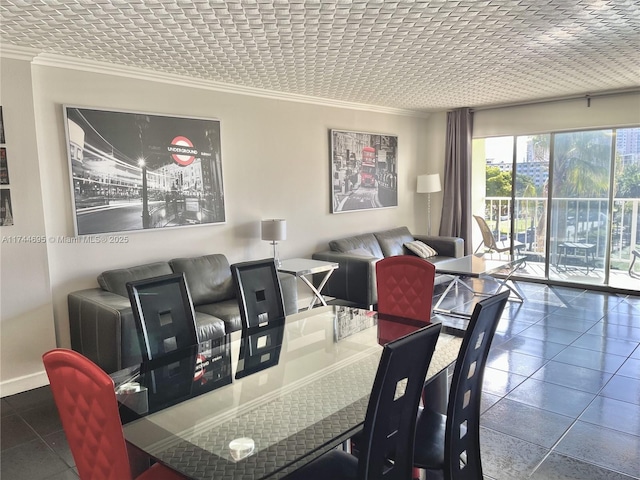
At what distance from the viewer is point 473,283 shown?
22.2 feet

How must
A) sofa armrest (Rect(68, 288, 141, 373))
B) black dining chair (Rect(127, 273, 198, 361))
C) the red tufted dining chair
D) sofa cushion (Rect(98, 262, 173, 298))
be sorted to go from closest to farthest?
the red tufted dining chair
black dining chair (Rect(127, 273, 198, 361))
sofa armrest (Rect(68, 288, 141, 373))
sofa cushion (Rect(98, 262, 173, 298))

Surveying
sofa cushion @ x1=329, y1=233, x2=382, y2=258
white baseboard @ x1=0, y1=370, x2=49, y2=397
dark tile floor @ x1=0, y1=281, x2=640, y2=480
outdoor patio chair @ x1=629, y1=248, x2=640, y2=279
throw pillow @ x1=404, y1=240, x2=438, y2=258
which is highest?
sofa cushion @ x1=329, y1=233, x2=382, y2=258

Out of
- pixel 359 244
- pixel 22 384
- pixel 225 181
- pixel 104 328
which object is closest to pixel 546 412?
pixel 104 328

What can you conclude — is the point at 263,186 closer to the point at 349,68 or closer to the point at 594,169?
the point at 349,68

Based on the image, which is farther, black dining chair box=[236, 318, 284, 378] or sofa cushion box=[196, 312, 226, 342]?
sofa cushion box=[196, 312, 226, 342]

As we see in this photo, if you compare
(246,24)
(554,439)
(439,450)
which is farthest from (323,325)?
(246,24)

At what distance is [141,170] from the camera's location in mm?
4117

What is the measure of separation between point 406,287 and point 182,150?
255cm

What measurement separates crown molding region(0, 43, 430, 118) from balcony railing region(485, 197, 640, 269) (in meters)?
3.05

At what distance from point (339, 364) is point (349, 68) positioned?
2944 mm

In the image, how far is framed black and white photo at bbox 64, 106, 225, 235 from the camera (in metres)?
3.78

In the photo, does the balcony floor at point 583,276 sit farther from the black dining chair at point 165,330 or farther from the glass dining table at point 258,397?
the black dining chair at point 165,330

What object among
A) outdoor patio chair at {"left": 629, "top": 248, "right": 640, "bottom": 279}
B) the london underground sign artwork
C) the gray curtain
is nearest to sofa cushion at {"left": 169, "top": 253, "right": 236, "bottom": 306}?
the london underground sign artwork

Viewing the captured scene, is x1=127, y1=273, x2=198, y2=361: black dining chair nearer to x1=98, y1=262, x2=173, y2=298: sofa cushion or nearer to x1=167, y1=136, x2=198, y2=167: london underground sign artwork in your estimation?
x1=98, y1=262, x2=173, y2=298: sofa cushion
